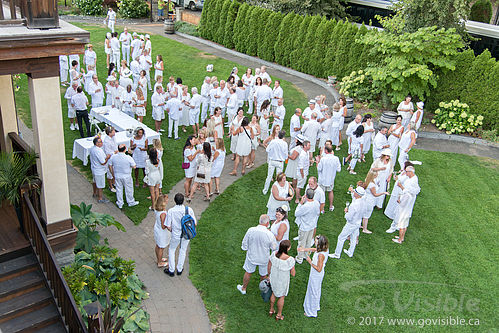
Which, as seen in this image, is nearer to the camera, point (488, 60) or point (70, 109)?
point (70, 109)

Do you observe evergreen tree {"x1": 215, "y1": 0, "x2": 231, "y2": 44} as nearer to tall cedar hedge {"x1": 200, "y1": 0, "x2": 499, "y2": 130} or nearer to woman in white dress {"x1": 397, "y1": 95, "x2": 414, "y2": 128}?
tall cedar hedge {"x1": 200, "y1": 0, "x2": 499, "y2": 130}

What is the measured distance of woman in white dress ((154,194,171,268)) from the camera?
30.5 ft

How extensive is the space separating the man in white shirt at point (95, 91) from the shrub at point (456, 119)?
12825 millimetres

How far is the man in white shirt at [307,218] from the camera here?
9.92m

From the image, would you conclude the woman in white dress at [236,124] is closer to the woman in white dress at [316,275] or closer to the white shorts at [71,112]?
the white shorts at [71,112]

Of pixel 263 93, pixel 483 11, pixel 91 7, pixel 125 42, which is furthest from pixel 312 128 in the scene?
pixel 91 7

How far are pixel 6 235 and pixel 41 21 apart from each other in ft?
12.2

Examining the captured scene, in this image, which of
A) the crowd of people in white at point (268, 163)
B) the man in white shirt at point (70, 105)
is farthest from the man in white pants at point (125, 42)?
the man in white shirt at point (70, 105)

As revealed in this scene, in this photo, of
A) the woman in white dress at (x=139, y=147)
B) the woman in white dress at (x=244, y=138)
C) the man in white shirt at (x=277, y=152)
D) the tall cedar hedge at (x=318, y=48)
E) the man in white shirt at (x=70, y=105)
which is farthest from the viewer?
the tall cedar hedge at (x=318, y=48)

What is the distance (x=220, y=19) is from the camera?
27969 mm

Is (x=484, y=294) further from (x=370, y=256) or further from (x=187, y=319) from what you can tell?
(x=187, y=319)

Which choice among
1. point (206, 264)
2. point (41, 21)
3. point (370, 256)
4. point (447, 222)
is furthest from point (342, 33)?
point (41, 21)

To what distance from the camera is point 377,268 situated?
1051 cm

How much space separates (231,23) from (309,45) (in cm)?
603
